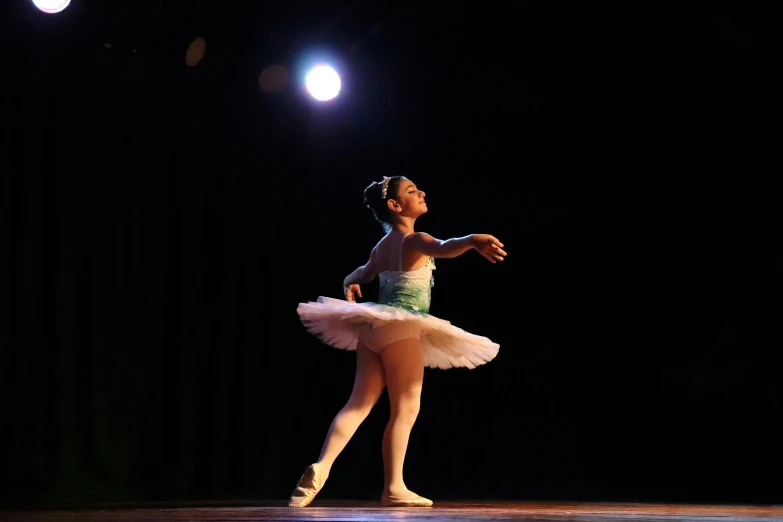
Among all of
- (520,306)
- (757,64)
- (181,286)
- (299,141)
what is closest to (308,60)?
(299,141)

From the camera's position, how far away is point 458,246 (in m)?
3.16

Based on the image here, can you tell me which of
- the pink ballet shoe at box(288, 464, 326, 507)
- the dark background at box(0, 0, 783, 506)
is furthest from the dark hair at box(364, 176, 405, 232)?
the dark background at box(0, 0, 783, 506)

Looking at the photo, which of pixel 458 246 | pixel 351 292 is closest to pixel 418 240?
pixel 458 246

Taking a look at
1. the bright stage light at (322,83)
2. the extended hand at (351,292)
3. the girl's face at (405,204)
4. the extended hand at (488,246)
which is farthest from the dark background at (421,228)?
the extended hand at (488,246)

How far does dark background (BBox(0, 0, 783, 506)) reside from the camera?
4.46 metres

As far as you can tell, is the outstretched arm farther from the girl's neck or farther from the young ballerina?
the girl's neck

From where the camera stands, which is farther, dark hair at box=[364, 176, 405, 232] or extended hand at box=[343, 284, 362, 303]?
extended hand at box=[343, 284, 362, 303]

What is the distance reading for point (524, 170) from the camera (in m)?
5.26

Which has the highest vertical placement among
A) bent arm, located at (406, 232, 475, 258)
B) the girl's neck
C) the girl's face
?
the girl's face

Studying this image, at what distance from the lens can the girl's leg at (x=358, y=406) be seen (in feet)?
10.7

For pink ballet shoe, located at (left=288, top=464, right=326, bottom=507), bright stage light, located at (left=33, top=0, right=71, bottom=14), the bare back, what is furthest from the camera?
bright stage light, located at (left=33, top=0, right=71, bottom=14)

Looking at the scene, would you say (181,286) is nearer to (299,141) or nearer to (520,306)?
(299,141)

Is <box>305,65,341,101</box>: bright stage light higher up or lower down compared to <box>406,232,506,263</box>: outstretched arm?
higher up

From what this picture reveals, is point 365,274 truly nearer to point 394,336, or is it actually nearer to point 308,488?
point 394,336
